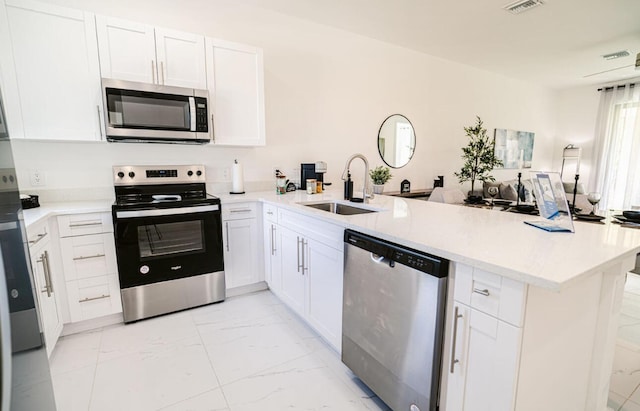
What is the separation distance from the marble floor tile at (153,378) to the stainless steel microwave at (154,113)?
1.60m

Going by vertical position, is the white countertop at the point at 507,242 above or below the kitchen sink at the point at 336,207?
above

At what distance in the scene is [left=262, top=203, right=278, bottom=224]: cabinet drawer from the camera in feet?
8.57

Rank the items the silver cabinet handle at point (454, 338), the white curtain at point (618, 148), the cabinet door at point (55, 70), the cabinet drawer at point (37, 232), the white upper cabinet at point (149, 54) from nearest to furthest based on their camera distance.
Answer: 1. the silver cabinet handle at point (454, 338)
2. the cabinet drawer at point (37, 232)
3. the cabinet door at point (55, 70)
4. the white upper cabinet at point (149, 54)
5. the white curtain at point (618, 148)

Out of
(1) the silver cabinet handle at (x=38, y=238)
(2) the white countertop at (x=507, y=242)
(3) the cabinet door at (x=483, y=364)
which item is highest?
(2) the white countertop at (x=507, y=242)

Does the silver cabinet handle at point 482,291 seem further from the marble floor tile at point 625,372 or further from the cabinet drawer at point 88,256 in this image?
the cabinet drawer at point 88,256

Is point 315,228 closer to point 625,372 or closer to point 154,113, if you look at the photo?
point 154,113

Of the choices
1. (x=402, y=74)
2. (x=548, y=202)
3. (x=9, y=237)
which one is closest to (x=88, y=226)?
(x=9, y=237)

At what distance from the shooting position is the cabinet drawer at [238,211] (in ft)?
8.86

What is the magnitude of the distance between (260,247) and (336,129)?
6.00 ft

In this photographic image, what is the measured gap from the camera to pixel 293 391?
171 centimetres

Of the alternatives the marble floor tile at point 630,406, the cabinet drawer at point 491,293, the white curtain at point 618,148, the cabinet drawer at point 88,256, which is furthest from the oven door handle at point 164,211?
the white curtain at point 618,148

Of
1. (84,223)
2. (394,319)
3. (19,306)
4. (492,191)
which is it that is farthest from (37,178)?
(492,191)

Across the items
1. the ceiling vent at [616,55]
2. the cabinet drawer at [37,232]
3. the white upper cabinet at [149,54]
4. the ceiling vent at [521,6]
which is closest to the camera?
the cabinet drawer at [37,232]

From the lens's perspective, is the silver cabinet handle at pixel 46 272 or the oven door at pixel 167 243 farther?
the oven door at pixel 167 243
